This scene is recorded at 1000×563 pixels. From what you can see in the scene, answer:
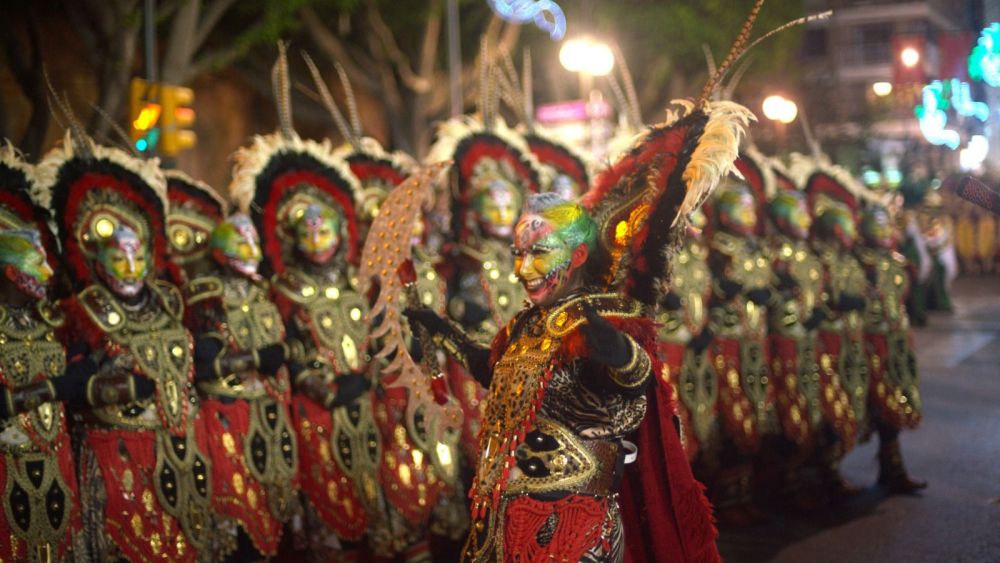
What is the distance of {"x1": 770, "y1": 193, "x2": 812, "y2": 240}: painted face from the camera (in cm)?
803

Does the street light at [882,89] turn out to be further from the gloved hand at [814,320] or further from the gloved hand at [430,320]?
the gloved hand at [430,320]

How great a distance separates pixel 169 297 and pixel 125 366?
0.46m

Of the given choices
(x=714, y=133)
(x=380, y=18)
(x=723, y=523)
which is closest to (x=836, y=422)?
(x=723, y=523)

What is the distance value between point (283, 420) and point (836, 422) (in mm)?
4071

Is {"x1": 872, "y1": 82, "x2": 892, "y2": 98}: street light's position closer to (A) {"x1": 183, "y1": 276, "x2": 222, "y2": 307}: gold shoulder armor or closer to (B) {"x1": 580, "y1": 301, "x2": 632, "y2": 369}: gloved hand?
(A) {"x1": 183, "y1": 276, "x2": 222, "y2": 307}: gold shoulder armor

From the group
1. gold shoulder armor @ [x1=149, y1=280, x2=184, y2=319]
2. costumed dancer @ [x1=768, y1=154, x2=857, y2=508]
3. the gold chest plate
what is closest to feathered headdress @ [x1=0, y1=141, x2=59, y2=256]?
the gold chest plate

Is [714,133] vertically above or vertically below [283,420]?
above

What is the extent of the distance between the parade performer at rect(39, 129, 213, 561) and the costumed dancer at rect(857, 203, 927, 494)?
16.4 ft

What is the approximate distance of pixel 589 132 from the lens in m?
19.0

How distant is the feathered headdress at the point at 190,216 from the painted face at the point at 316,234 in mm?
616

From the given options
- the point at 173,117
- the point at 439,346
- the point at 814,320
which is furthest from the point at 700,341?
the point at 173,117

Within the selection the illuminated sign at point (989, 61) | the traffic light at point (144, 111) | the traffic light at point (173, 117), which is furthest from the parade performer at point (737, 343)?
the traffic light at point (173, 117)

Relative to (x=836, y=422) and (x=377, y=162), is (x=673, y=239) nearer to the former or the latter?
(x=377, y=162)

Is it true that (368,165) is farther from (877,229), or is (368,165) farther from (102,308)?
(877,229)
